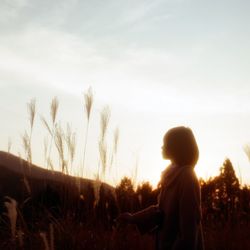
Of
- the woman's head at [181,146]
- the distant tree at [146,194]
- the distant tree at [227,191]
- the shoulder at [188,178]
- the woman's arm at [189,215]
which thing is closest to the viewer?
the woman's arm at [189,215]

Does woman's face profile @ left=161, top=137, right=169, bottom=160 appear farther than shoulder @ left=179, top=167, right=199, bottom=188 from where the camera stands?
Yes

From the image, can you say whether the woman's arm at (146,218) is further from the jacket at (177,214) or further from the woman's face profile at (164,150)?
the woman's face profile at (164,150)

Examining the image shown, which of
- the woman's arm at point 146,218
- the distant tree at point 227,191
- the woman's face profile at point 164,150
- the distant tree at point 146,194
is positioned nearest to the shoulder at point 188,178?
the woman's face profile at point 164,150

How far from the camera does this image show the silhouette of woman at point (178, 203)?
2658 millimetres

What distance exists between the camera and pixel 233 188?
→ 6.76 meters

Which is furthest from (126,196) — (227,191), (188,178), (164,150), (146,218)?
(188,178)

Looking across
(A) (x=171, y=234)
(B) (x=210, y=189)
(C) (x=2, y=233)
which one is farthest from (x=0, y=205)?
(A) (x=171, y=234)

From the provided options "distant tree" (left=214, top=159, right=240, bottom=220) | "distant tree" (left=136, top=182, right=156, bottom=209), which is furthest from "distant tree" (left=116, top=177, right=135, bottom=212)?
"distant tree" (left=214, top=159, right=240, bottom=220)

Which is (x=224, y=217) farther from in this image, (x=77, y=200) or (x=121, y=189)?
(x=77, y=200)

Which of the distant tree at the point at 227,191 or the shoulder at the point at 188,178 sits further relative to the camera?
the distant tree at the point at 227,191

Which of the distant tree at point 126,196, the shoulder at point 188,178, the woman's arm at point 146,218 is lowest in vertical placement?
the woman's arm at point 146,218

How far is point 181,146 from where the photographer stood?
2.88m

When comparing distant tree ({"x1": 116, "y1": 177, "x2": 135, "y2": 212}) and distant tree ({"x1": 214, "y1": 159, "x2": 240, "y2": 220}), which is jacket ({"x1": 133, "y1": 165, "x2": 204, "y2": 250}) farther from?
Answer: distant tree ({"x1": 214, "y1": 159, "x2": 240, "y2": 220})

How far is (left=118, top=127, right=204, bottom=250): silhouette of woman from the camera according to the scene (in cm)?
266
